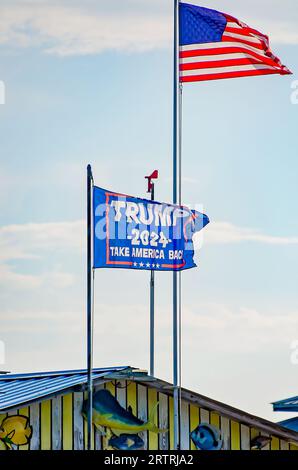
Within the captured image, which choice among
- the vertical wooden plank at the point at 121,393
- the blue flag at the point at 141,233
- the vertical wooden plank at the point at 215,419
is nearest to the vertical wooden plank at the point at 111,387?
the vertical wooden plank at the point at 121,393

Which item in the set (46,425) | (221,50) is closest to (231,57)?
(221,50)

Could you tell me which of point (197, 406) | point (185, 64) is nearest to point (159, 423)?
point (197, 406)

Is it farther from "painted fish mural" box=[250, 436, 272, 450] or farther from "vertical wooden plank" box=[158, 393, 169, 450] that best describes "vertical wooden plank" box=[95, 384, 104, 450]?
"painted fish mural" box=[250, 436, 272, 450]

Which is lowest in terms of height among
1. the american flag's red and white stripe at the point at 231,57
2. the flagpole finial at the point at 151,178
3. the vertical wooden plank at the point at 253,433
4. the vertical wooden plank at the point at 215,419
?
the vertical wooden plank at the point at 253,433

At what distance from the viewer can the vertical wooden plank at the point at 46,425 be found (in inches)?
1405

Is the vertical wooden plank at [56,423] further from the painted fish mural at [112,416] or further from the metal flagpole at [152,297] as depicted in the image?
the metal flagpole at [152,297]

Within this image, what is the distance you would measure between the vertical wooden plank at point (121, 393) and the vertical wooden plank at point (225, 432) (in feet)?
8.83

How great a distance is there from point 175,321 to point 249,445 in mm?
3790

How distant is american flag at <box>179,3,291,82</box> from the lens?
38.5 metres

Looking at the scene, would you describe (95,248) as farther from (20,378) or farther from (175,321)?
(20,378)

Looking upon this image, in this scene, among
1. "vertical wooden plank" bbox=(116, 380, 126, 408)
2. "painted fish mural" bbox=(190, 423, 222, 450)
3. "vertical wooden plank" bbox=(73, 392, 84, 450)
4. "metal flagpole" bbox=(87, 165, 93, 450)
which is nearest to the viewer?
"metal flagpole" bbox=(87, 165, 93, 450)

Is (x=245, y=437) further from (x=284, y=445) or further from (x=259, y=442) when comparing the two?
(x=284, y=445)

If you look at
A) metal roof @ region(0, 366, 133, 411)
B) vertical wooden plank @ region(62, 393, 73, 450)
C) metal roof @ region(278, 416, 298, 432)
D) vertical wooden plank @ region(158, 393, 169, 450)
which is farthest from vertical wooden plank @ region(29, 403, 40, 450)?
metal roof @ region(278, 416, 298, 432)

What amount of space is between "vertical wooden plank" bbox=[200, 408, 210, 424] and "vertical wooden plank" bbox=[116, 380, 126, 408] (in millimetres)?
2114
